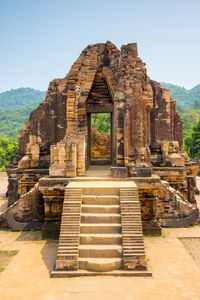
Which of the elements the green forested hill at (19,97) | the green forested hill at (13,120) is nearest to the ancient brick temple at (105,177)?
the green forested hill at (13,120)

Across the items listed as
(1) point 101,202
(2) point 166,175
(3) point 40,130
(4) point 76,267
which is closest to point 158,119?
(2) point 166,175

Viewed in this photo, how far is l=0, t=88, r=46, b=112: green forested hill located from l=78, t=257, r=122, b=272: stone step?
167m

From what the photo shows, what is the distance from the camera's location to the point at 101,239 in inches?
220

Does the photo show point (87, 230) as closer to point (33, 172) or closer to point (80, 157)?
point (80, 157)

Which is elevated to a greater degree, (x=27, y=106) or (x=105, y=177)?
(x=27, y=106)

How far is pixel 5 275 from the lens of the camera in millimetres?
5148

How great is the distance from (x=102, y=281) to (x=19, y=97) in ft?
614

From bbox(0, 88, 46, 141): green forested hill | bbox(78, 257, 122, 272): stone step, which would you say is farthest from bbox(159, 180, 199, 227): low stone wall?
bbox(0, 88, 46, 141): green forested hill

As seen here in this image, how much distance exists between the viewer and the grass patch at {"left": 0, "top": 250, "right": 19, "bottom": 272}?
561 cm

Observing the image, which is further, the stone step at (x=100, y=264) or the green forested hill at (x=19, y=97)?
the green forested hill at (x=19, y=97)

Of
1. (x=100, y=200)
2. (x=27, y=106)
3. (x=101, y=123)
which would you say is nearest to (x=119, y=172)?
(x=100, y=200)

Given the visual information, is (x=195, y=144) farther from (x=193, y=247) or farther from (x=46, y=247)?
(x=46, y=247)

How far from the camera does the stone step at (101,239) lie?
18.2ft

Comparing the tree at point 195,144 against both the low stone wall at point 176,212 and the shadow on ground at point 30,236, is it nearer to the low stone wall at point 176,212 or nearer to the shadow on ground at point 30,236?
the low stone wall at point 176,212
